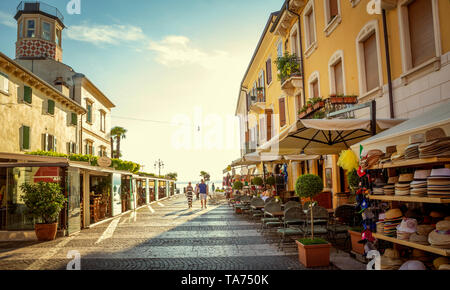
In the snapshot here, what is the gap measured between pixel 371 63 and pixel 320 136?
311 centimetres

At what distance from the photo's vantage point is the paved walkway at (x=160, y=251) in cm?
607

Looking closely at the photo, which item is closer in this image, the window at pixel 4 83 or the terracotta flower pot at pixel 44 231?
the terracotta flower pot at pixel 44 231

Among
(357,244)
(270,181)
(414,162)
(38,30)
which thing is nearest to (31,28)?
(38,30)

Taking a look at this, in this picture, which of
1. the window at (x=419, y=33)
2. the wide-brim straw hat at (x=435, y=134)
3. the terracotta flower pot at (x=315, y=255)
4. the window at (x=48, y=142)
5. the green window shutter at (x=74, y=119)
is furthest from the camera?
the green window shutter at (x=74, y=119)

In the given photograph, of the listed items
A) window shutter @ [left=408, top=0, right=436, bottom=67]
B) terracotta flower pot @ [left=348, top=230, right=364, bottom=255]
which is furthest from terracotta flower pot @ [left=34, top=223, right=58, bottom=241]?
window shutter @ [left=408, top=0, right=436, bottom=67]

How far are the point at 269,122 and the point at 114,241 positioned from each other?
567 inches

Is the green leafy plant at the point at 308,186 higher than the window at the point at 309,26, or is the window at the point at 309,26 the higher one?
the window at the point at 309,26

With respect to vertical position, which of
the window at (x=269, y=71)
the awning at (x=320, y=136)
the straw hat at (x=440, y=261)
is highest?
the window at (x=269, y=71)

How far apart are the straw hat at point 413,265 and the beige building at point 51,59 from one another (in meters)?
23.7

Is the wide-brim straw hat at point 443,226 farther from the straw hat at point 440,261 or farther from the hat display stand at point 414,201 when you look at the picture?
the straw hat at point 440,261

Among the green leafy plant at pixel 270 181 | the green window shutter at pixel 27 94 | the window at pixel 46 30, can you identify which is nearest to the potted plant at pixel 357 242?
the green leafy plant at pixel 270 181

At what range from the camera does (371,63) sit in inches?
377

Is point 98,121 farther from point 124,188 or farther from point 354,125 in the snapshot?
point 354,125
